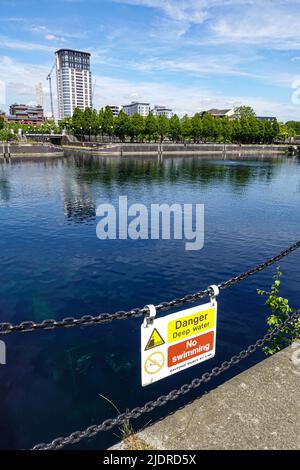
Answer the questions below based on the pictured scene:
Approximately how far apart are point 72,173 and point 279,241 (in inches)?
2051

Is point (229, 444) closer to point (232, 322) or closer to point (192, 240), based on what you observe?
point (232, 322)

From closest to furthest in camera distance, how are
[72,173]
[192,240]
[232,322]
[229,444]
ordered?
[229,444] → [232,322] → [192,240] → [72,173]

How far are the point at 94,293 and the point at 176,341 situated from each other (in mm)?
13555

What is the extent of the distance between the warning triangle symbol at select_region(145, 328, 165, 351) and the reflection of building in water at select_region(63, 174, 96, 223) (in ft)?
95.2

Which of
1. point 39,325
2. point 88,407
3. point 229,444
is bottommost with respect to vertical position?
point 88,407

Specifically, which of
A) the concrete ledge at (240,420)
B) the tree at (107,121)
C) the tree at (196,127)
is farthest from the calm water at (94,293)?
the tree at (196,127)

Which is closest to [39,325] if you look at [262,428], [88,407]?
[262,428]

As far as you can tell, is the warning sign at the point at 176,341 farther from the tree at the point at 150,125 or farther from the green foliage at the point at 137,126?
the tree at the point at 150,125

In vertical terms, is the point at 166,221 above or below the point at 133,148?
below

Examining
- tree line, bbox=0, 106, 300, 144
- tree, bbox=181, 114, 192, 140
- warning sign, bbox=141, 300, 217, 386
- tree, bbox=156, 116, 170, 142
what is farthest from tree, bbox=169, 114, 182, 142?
warning sign, bbox=141, 300, 217, 386

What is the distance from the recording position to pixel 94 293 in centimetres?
1719

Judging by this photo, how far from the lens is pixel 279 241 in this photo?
26.3 meters

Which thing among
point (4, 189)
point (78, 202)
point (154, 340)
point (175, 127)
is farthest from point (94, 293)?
point (175, 127)

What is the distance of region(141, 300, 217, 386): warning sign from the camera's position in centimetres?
389
